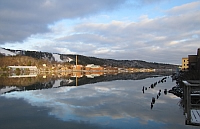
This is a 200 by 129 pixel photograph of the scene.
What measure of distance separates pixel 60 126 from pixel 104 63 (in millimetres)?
179793

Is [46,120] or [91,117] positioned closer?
[46,120]

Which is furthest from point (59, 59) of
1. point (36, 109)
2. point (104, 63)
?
point (36, 109)

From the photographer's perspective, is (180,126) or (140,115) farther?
(140,115)

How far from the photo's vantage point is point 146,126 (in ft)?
34.7

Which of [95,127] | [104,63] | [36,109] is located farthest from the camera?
[104,63]

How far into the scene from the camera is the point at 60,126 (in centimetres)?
1023

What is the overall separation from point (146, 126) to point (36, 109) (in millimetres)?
7920

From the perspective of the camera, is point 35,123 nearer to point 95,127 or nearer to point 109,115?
point 95,127

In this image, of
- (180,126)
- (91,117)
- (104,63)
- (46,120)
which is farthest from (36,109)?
(104,63)

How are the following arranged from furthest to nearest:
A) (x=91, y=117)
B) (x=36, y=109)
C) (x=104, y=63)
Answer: (x=104, y=63) → (x=36, y=109) → (x=91, y=117)

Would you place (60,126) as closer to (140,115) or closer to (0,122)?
(0,122)

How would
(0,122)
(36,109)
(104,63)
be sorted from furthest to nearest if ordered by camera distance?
(104,63), (36,109), (0,122)

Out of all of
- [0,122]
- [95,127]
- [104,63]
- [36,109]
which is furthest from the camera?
[104,63]

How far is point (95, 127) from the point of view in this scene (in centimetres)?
1020
